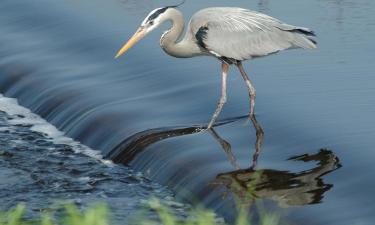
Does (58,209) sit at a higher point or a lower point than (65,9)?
lower

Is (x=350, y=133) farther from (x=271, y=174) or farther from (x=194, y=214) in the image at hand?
(x=194, y=214)

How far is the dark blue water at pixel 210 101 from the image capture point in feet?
30.0

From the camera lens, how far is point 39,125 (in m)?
12.4

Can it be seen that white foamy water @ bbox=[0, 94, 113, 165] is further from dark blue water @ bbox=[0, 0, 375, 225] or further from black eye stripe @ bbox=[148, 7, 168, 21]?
black eye stripe @ bbox=[148, 7, 168, 21]

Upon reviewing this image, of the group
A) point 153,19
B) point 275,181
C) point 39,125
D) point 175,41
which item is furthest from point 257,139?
point 39,125

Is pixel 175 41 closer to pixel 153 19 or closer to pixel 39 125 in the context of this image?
pixel 153 19

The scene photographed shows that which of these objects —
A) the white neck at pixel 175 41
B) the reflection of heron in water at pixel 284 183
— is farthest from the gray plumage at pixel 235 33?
the reflection of heron in water at pixel 284 183

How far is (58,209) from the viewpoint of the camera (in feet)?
30.3

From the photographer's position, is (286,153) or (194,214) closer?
(194,214)

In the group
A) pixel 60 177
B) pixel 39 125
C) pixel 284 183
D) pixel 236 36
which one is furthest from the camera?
pixel 39 125

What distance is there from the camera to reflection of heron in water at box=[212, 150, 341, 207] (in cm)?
872

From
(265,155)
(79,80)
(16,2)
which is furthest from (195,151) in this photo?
(16,2)

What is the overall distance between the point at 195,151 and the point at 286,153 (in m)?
0.91

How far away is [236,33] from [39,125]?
263cm
